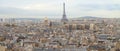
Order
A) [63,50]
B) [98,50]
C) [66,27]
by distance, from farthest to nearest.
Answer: [66,27] < [98,50] < [63,50]

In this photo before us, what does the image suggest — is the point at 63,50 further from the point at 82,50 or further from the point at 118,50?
the point at 118,50

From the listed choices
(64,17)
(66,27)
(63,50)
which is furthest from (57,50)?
(64,17)

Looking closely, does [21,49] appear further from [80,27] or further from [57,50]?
[80,27]

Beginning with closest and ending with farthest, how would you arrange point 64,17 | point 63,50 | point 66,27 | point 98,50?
point 63,50 < point 98,50 < point 66,27 < point 64,17

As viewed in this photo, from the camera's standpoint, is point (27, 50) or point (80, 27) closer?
point (27, 50)

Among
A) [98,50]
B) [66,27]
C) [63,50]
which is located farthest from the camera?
[66,27]

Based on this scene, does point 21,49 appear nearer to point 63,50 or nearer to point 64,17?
point 63,50

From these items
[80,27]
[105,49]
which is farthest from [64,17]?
Result: [105,49]

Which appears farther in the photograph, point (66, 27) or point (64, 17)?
point (64, 17)

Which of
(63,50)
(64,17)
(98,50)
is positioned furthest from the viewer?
(64,17)
